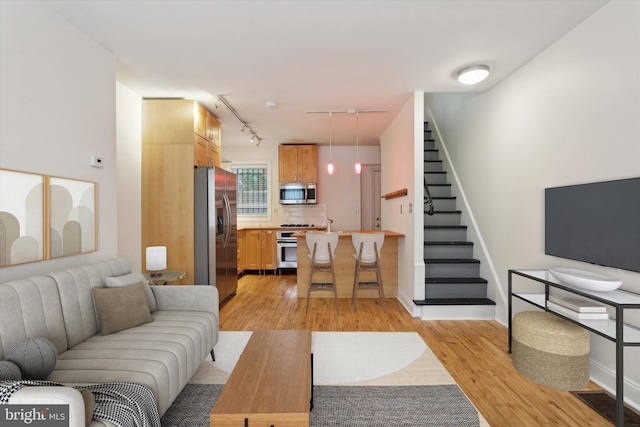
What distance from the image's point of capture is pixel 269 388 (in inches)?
61.7

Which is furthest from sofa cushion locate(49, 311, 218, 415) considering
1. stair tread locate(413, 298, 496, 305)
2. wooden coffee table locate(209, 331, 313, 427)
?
stair tread locate(413, 298, 496, 305)

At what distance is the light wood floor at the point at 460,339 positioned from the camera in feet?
6.84

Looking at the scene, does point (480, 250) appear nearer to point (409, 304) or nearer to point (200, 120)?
point (409, 304)

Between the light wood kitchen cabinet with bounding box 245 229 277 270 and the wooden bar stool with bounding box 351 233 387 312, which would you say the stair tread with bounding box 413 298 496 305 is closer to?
the wooden bar stool with bounding box 351 233 387 312

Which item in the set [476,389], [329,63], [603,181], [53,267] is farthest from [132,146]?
[603,181]

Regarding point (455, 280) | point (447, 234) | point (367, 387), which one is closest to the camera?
point (367, 387)

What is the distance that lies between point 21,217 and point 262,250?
4729mm

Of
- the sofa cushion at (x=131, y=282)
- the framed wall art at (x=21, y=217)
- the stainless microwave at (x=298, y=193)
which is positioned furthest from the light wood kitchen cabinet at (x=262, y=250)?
the framed wall art at (x=21, y=217)

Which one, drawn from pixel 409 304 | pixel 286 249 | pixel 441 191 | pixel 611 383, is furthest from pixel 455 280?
pixel 286 249

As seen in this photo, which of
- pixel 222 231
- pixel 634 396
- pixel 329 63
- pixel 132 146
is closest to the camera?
pixel 634 396

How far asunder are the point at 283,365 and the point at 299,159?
5.55 meters

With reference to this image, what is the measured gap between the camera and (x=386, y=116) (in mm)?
5047

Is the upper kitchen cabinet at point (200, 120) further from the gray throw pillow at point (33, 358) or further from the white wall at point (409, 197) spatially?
the gray throw pillow at point (33, 358)

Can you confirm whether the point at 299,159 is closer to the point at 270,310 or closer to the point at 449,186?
the point at 449,186
